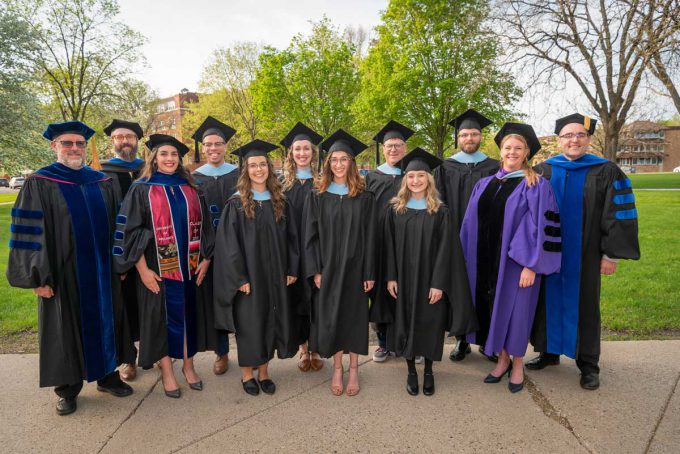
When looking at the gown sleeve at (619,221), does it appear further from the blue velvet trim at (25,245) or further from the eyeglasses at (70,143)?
the blue velvet trim at (25,245)

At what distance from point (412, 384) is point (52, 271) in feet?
10.9

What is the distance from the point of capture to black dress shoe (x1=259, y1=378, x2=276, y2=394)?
3763mm

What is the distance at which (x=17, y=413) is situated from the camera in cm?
344

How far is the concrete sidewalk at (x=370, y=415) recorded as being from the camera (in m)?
3.00

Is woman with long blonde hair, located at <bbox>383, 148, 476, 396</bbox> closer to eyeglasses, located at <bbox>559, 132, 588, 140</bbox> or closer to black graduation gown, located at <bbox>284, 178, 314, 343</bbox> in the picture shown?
black graduation gown, located at <bbox>284, 178, 314, 343</bbox>

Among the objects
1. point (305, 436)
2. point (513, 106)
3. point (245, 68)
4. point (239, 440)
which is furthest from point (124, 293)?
point (245, 68)

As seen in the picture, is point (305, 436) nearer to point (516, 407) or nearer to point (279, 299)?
point (279, 299)


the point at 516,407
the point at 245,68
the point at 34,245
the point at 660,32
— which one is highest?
the point at 245,68

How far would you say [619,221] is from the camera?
144 inches

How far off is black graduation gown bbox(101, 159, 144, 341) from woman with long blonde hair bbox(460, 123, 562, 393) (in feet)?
11.1

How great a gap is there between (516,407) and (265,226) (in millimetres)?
2741

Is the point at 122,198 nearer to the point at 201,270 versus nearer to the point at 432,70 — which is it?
the point at 201,270

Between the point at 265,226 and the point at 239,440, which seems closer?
the point at 239,440

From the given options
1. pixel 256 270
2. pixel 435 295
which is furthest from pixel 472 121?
pixel 256 270
